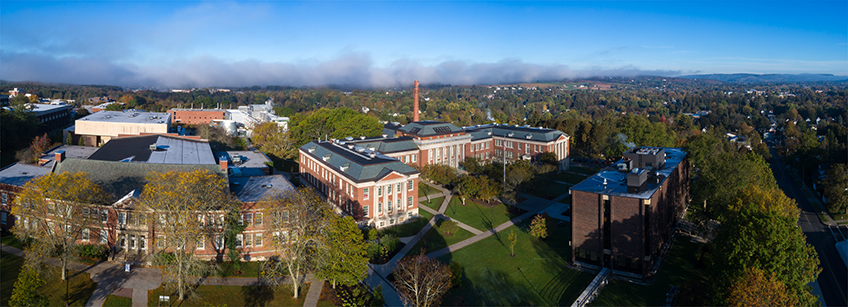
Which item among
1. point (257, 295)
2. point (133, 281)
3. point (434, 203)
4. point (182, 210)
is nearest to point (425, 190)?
point (434, 203)

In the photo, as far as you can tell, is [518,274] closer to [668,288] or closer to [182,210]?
[668,288]

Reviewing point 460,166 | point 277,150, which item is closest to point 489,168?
point 460,166

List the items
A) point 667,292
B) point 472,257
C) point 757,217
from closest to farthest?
point 757,217 < point 667,292 < point 472,257

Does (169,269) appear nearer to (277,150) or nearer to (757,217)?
(757,217)

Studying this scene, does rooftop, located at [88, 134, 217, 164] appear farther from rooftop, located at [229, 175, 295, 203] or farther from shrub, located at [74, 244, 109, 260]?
shrub, located at [74, 244, 109, 260]

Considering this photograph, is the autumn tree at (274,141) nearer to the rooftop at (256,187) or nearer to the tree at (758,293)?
the rooftop at (256,187)
